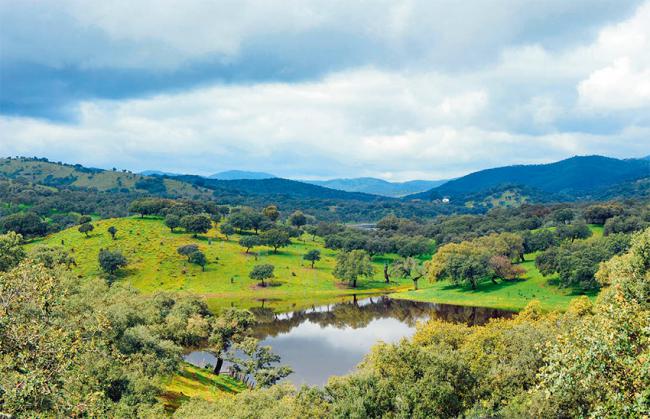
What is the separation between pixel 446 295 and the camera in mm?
113375

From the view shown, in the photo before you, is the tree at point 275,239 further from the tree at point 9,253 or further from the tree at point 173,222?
the tree at point 9,253

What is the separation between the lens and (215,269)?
138m

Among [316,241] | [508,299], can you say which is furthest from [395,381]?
[316,241]

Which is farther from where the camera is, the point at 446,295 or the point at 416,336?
the point at 446,295

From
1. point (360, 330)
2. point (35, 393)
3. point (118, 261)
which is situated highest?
point (35, 393)

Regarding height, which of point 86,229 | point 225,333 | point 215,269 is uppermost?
point 86,229

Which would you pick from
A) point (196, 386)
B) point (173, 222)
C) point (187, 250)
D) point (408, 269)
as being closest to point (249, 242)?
point (187, 250)

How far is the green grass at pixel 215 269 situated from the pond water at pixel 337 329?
37.5 ft

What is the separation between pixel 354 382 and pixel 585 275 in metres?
88.5

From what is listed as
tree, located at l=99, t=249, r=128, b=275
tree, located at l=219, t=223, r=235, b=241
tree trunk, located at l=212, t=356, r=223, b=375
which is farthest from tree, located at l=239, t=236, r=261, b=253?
tree trunk, located at l=212, t=356, r=223, b=375

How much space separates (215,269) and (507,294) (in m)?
90.9

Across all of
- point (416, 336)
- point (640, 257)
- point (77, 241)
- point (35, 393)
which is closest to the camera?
point (35, 393)

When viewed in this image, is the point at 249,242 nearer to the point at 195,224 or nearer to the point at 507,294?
the point at 195,224

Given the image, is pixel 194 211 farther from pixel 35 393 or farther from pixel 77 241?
pixel 35 393
